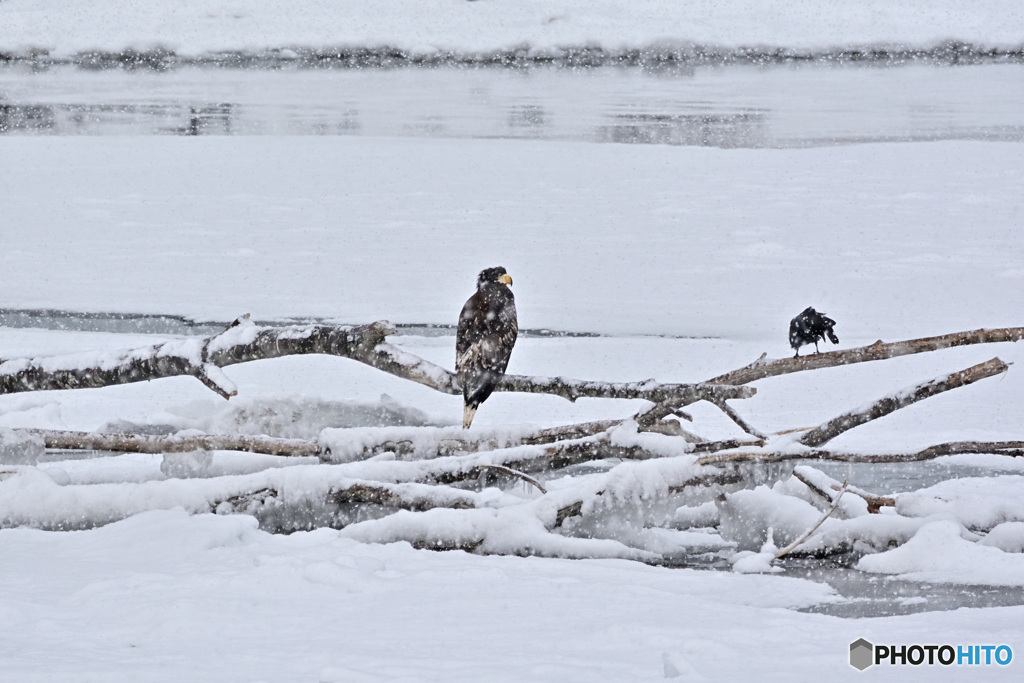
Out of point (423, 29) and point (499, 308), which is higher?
point (423, 29)

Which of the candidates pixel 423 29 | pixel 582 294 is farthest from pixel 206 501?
pixel 423 29

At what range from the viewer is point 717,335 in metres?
6.87

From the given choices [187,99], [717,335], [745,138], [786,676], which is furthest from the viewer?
[187,99]

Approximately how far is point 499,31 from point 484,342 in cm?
2688

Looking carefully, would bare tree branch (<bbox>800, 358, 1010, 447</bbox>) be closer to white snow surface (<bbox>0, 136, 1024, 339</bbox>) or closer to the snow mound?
the snow mound

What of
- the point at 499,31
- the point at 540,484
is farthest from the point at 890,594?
the point at 499,31

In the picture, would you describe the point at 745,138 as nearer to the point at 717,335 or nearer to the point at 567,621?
the point at 717,335

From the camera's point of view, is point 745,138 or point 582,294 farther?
point 745,138

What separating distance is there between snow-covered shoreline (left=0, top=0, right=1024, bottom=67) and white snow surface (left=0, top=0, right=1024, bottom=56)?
50 millimetres

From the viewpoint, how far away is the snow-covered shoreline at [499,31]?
27797 millimetres

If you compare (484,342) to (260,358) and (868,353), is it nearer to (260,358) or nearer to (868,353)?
(260,358)

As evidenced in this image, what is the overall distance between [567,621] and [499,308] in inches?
66.4

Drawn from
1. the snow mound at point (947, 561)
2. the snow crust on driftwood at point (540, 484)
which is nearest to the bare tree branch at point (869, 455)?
the snow crust on driftwood at point (540, 484)

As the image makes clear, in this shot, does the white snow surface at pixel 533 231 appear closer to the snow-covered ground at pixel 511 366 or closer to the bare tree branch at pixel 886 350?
the snow-covered ground at pixel 511 366
